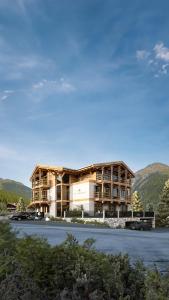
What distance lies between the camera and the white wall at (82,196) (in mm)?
63750

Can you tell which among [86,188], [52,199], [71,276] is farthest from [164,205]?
[71,276]

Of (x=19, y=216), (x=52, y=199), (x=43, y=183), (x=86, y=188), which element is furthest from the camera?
(x=43, y=183)

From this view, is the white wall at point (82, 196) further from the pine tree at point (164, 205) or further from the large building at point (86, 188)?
the pine tree at point (164, 205)

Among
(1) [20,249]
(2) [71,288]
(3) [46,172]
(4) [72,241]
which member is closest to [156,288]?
(2) [71,288]

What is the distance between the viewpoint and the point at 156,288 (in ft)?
13.7

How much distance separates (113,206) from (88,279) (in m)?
63.9

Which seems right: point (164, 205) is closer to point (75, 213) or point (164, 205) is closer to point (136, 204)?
point (75, 213)

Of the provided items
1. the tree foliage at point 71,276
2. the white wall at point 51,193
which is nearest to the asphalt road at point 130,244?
the tree foliage at point 71,276

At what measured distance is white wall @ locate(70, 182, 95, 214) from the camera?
6375 centimetres

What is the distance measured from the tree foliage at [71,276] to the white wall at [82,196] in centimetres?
5812

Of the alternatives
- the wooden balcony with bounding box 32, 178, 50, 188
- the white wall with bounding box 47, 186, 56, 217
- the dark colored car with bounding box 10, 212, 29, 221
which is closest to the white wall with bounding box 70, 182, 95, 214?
the white wall with bounding box 47, 186, 56, 217

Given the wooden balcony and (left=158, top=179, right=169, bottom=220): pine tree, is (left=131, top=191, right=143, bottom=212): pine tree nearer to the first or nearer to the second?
(left=158, top=179, right=169, bottom=220): pine tree

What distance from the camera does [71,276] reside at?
5012mm

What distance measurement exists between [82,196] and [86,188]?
1735 mm
